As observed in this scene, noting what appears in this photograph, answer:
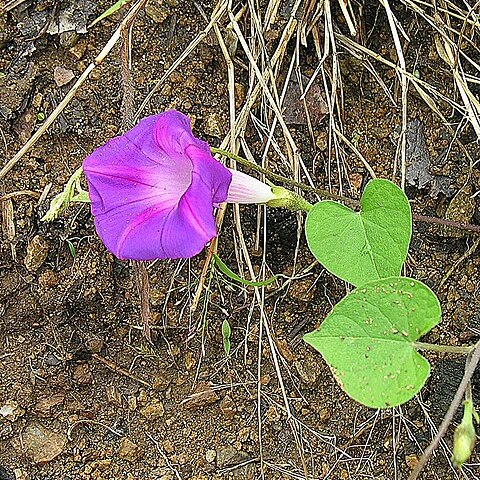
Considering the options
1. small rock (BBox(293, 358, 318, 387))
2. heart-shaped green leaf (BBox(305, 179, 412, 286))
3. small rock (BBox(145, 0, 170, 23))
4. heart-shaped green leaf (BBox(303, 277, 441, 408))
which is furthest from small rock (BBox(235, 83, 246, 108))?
heart-shaped green leaf (BBox(303, 277, 441, 408))


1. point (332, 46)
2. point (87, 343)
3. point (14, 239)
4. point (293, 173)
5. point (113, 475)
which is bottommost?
point (113, 475)

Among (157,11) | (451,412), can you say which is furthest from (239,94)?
(451,412)

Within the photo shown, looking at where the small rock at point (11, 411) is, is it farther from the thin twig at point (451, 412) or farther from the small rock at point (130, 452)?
the thin twig at point (451, 412)

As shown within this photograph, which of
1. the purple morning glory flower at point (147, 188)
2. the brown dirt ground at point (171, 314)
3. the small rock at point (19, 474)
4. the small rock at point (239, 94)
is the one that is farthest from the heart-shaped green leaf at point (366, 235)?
the small rock at point (19, 474)

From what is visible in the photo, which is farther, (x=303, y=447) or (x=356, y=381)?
(x=303, y=447)

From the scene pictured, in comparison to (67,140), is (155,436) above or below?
below

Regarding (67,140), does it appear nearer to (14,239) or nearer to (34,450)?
(14,239)

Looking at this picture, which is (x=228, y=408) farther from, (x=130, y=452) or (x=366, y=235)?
(x=366, y=235)

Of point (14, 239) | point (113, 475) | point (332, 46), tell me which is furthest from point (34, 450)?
point (332, 46)
